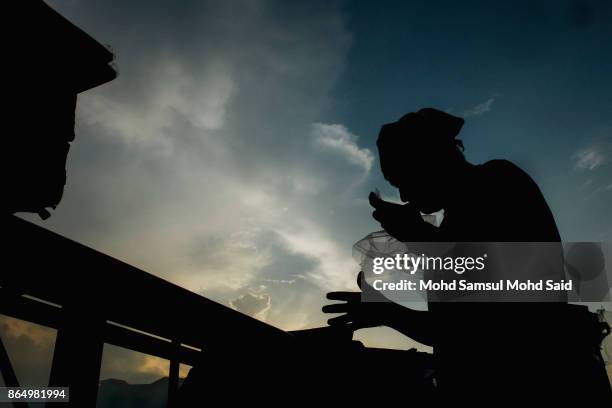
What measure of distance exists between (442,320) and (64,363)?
5.94 ft

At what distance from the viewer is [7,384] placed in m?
1.92

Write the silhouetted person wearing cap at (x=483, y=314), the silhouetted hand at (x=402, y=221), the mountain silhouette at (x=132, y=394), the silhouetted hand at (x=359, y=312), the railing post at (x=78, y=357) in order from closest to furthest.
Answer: the silhouetted person wearing cap at (x=483, y=314) → the railing post at (x=78, y=357) → the silhouetted hand at (x=359, y=312) → the silhouetted hand at (x=402, y=221) → the mountain silhouette at (x=132, y=394)

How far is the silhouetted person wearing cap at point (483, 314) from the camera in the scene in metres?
1.56

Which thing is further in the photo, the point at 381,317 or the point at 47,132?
the point at 47,132

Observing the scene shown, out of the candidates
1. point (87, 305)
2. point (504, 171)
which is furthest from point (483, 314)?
point (87, 305)

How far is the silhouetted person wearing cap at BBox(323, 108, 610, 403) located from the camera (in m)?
1.56

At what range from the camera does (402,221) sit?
219 centimetres

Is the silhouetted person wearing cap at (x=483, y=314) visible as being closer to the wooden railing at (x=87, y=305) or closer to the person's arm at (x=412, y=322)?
the person's arm at (x=412, y=322)

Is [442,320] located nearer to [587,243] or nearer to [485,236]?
[485,236]

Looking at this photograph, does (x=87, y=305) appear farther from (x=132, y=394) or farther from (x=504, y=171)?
(x=132, y=394)

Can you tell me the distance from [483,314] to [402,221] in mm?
656

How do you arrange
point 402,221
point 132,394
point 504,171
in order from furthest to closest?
point 132,394 < point 402,221 < point 504,171

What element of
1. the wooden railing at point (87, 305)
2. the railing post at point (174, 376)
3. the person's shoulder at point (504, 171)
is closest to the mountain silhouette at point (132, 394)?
the railing post at point (174, 376)

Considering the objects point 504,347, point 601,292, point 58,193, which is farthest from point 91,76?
point 601,292
